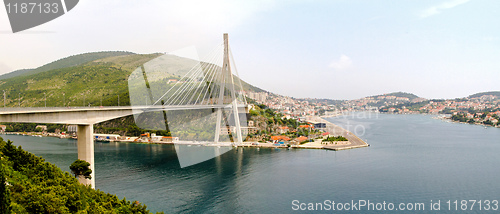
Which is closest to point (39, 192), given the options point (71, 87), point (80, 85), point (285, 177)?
point (285, 177)

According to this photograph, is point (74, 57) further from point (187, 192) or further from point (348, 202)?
point (348, 202)

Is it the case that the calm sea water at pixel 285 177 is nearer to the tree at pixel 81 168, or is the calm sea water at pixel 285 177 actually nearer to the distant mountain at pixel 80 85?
the tree at pixel 81 168

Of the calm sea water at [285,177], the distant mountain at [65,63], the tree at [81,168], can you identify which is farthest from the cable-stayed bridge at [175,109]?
the distant mountain at [65,63]

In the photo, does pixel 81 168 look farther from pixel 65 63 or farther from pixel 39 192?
pixel 65 63

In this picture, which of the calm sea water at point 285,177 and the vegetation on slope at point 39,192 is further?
the calm sea water at point 285,177

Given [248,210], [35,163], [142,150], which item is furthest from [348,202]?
[142,150]

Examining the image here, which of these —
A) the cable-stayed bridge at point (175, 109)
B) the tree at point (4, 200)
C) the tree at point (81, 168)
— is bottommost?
the tree at point (81, 168)
